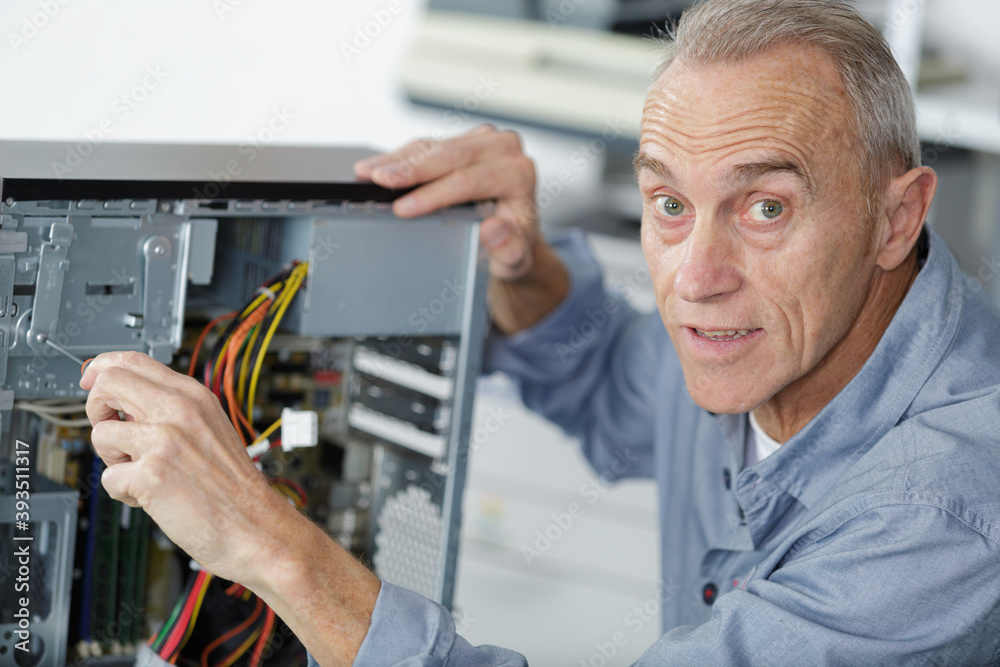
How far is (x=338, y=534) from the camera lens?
4.79 ft

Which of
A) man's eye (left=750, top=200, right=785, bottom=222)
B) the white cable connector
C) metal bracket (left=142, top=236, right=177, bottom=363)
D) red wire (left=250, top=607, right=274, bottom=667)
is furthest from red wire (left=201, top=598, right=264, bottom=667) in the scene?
man's eye (left=750, top=200, right=785, bottom=222)

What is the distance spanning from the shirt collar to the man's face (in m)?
0.06

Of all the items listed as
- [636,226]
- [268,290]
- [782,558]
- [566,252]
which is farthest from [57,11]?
[782,558]

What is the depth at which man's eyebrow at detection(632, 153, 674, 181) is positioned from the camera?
1142 millimetres

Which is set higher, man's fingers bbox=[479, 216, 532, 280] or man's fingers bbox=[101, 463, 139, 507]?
man's fingers bbox=[479, 216, 532, 280]

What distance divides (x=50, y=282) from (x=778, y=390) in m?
0.81

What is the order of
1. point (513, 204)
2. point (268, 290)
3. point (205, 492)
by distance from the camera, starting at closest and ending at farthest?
point (205, 492), point (268, 290), point (513, 204)

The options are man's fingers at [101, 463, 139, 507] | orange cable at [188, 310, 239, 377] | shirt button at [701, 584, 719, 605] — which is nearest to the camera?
man's fingers at [101, 463, 139, 507]

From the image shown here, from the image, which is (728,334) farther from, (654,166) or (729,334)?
(654,166)

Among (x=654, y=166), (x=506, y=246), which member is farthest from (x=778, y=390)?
(x=506, y=246)

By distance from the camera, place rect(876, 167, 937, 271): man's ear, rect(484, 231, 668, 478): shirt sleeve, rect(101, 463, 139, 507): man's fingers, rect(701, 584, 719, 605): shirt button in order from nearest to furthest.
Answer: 1. rect(101, 463, 139, 507): man's fingers
2. rect(876, 167, 937, 271): man's ear
3. rect(701, 584, 719, 605): shirt button
4. rect(484, 231, 668, 478): shirt sleeve

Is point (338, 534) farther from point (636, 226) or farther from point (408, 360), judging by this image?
point (636, 226)

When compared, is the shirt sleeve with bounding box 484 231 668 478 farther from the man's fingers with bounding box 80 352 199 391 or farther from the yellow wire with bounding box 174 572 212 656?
the man's fingers with bounding box 80 352 199 391

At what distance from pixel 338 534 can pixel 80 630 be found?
0.35 meters
